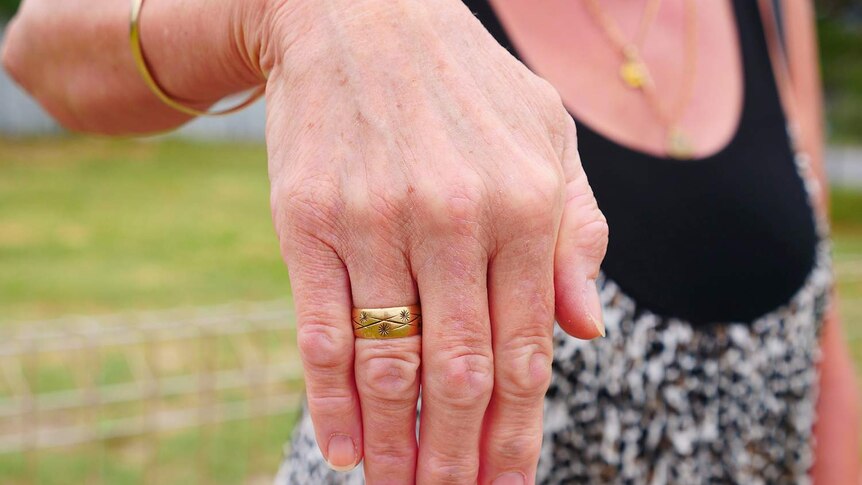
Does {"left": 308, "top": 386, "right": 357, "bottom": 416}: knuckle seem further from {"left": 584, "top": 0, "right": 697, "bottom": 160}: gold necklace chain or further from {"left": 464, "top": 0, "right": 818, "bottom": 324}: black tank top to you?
{"left": 584, "top": 0, "right": 697, "bottom": 160}: gold necklace chain

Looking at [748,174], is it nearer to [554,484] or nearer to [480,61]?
[554,484]

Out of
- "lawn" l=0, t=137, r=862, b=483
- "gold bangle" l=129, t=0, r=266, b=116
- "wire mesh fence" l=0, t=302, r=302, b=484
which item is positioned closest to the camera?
"gold bangle" l=129, t=0, r=266, b=116

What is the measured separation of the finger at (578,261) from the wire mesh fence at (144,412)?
2.95 metres

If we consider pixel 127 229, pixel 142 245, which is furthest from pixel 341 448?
pixel 127 229

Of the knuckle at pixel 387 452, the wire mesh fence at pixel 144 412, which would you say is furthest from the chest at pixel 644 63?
the wire mesh fence at pixel 144 412

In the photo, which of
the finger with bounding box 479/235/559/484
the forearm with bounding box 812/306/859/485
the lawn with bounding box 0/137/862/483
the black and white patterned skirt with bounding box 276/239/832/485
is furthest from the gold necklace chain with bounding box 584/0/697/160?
the lawn with bounding box 0/137/862/483

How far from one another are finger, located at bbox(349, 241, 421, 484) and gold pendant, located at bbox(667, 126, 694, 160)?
0.65 metres

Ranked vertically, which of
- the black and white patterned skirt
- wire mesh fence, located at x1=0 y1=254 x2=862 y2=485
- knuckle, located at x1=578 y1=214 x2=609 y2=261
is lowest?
wire mesh fence, located at x1=0 y1=254 x2=862 y2=485

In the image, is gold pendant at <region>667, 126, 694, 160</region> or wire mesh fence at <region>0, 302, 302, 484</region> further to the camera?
wire mesh fence at <region>0, 302, 302, 484</region>

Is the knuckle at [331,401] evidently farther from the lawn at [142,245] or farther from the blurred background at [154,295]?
the lawn at [142,245]

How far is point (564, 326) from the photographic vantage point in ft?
2.53

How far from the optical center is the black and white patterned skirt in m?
1.11

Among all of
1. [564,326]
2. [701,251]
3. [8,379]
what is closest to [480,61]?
[564,326]

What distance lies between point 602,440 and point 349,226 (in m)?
0.61
